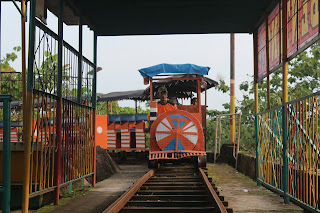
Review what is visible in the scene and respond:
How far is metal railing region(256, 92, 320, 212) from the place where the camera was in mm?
5016

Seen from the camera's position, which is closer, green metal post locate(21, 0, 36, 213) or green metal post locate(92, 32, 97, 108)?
green metal post locate(21, 0, 36, 213)

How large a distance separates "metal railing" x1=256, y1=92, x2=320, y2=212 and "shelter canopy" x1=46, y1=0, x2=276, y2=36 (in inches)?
91.2

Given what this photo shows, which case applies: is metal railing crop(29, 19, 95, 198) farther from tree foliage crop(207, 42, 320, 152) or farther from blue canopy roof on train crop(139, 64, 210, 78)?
tree foliage crop(207, 42, 320, 152)

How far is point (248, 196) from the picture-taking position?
7293mm

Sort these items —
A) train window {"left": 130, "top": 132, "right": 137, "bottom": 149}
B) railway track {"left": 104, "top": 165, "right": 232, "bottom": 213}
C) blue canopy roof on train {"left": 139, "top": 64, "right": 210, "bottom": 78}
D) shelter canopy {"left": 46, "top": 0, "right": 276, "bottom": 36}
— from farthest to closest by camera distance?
train window {"left": 130, "top": 132, "right": 137, "bottom": 149} → blue canopy roof on train {"left": 139, "top": 64, "right": 210, "bottom": 78} → shelter canopy {"left": 46, "top": 0, "right": 276, "bottom": 36} → railway track {"left": 104, "top": 165, "right": 232, "bottom": 213}

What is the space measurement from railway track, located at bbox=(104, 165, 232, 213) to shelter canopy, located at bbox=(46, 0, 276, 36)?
11.5ft

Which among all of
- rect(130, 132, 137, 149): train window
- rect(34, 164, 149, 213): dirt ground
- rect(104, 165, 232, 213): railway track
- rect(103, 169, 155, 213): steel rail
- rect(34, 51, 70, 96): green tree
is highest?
rect(34, 51, 70, 96): green tree

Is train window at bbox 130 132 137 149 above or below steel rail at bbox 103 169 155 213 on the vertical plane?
above

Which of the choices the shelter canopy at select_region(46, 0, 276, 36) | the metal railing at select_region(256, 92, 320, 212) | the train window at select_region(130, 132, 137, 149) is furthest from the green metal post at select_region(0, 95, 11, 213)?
the train window at select_region(130, 132, 137, 149)

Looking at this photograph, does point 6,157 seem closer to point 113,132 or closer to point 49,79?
point 49,79

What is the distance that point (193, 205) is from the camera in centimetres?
625

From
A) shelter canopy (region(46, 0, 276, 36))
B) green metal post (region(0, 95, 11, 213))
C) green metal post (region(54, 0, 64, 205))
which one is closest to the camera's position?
green metal post (region(0, 95, 11, 213))

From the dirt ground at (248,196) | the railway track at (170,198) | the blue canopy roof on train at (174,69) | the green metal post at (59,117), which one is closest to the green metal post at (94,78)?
the railway track at (170,198)

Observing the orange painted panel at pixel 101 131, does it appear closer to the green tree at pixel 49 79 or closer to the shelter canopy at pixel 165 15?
the shelter canopy at pixel 165 15
